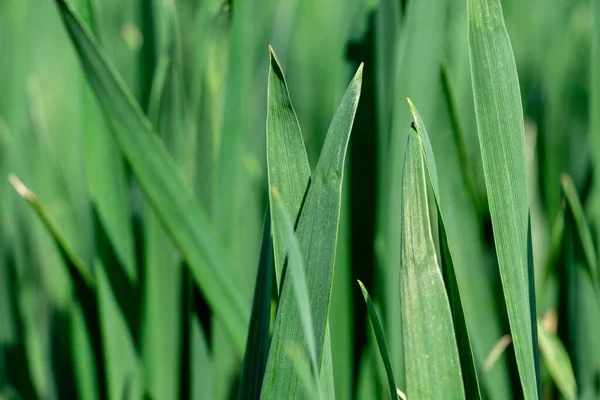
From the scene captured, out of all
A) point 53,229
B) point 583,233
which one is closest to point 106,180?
point 53,229

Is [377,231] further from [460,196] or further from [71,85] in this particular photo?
[71,85]

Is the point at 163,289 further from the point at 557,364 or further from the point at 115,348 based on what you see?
the point at 557,364

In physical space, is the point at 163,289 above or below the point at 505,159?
below

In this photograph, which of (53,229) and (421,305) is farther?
(53,229)

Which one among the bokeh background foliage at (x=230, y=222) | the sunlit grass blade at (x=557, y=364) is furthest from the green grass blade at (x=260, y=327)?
the sunlit grass blade at (x=557, y=364)

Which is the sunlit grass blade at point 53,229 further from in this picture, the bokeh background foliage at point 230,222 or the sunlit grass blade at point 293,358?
the sunlit grass blade at point 293,358

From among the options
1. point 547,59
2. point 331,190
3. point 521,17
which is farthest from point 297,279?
point 521,17

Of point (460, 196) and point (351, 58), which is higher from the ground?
point (351, 58)
